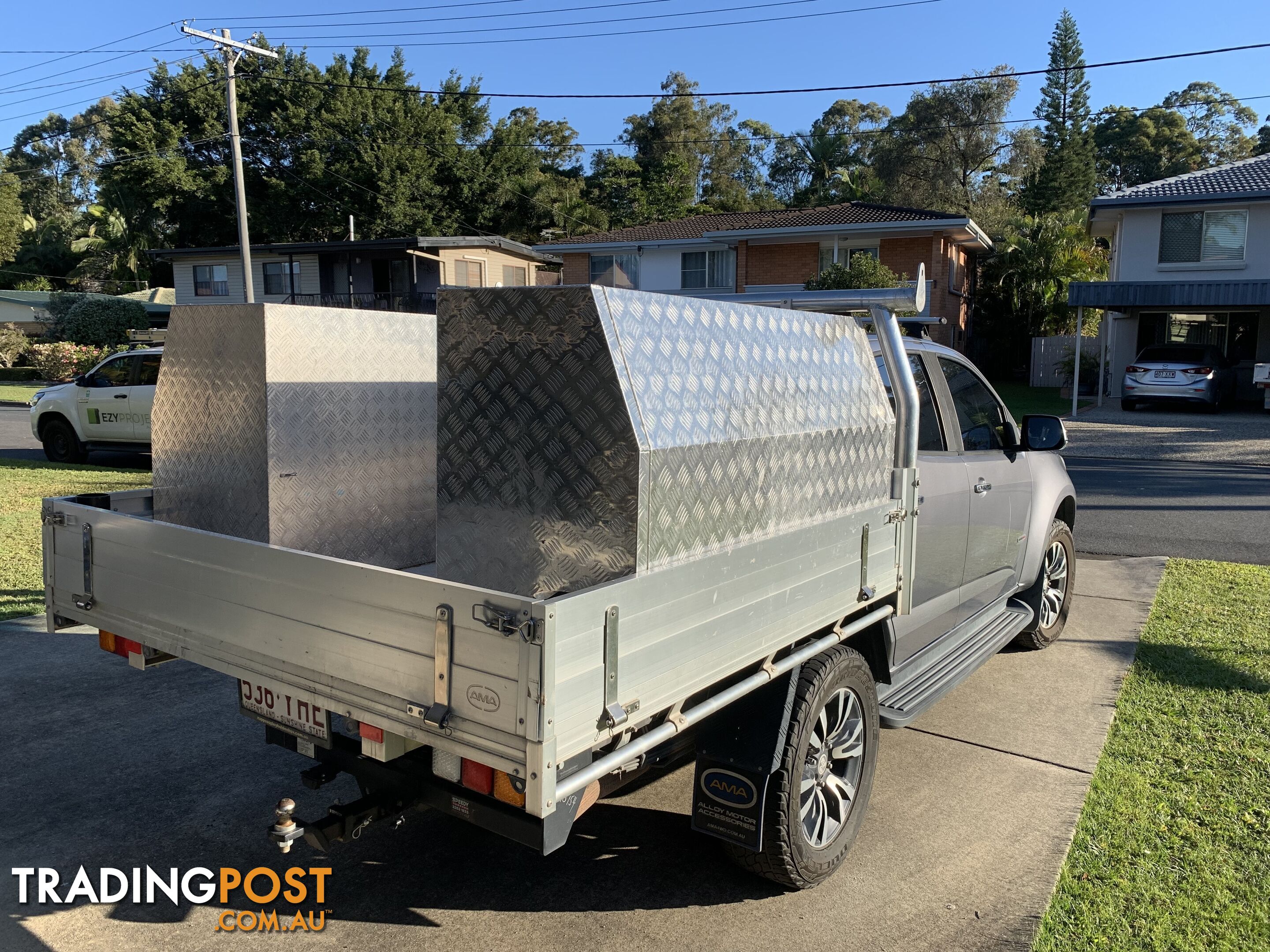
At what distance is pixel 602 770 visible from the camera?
8.34ft

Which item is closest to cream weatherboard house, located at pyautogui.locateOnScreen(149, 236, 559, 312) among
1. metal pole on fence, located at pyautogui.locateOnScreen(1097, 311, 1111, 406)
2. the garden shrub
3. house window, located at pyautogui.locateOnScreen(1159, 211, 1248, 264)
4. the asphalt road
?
the garden shrub

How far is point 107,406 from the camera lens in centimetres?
1427

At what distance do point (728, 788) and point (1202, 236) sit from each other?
2832cm

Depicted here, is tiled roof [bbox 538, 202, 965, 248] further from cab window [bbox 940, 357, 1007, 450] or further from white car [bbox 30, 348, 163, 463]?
cab window [bbox 940, 357, 1007, 450]

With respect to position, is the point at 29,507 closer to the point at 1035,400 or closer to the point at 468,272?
the point at 1035,400

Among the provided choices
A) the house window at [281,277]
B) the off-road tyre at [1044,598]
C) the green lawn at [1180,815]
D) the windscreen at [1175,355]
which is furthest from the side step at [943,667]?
the house window at [281,277]

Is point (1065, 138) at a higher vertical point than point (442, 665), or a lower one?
higher

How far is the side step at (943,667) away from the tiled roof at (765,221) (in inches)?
1072

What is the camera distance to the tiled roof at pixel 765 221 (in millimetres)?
32250

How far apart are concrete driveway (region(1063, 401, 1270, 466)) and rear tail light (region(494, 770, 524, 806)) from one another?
1636cm

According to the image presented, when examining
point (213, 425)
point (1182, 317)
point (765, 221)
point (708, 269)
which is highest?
point (765, 221)

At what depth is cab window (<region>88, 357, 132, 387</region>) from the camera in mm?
14359

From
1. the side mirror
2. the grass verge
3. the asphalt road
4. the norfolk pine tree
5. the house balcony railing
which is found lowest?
the asphalt road

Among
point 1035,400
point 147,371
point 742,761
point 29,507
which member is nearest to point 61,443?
point 147,371
